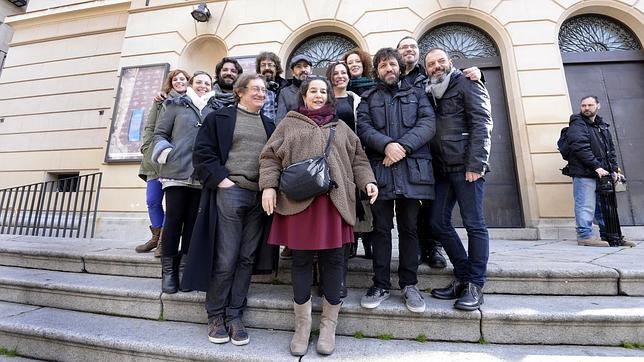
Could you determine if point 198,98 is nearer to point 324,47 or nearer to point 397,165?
point 397,165

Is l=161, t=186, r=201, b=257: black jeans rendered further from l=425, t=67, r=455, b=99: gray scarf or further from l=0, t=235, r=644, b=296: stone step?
l=425, t=67, r=455, b=99: gray scarf

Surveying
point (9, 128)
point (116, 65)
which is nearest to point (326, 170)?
point (116, 65)

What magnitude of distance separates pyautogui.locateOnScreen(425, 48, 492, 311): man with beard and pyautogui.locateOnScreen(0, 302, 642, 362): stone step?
15.0 inches

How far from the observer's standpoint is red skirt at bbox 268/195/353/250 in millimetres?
2002

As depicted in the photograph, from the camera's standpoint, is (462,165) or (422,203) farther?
(422,203)

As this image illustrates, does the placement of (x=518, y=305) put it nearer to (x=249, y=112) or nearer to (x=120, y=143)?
(x=249, y=112)

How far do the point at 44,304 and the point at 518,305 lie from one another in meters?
4.39

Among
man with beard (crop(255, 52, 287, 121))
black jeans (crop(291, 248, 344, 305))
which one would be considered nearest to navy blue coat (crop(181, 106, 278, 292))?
black jeans (crop(291, 248, 344, 305))

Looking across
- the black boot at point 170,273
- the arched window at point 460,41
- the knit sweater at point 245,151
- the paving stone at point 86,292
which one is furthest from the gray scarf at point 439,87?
the arched window at point 460,41

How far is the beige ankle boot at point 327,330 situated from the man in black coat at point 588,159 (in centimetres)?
443

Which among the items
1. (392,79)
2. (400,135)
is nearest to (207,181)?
(400,135)

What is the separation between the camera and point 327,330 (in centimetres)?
208

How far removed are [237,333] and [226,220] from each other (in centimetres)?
83

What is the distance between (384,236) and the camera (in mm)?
2359
